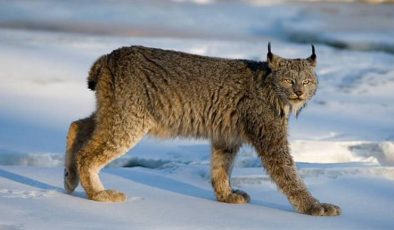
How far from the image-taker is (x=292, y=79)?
20.1 feet

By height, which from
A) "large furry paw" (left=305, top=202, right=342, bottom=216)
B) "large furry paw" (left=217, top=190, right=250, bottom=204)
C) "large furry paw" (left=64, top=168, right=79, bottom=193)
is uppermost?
"large furry paw" (left=64, top=168, right=79, bottom=193)

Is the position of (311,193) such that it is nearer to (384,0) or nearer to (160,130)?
(160,130)

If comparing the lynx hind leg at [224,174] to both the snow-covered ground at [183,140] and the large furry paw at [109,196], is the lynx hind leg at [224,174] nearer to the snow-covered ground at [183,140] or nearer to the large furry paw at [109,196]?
the snow-covered ground at [183,140]

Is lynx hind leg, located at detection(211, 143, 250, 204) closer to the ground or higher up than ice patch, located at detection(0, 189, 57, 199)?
higher up

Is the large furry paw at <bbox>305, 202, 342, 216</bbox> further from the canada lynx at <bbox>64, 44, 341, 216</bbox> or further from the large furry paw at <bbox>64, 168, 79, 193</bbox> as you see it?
the large furry paw at <bbox>64, 168, 79, 193</bbox>

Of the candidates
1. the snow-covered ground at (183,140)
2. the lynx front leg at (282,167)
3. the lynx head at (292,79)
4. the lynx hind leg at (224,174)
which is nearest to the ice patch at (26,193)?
the snow-covered ground at (183,140)

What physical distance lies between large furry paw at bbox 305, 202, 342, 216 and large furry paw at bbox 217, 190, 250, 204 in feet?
1.68

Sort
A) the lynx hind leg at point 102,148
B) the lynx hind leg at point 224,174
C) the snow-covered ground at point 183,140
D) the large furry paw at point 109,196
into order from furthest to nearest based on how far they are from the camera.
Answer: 1. the lynx hind leg at point 224,174
2. the lynx hind leg at point 102,148
3. the large furry paw at point 109,196
4. the snow-covered ground at point 183,140

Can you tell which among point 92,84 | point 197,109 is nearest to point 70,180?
point 92,84

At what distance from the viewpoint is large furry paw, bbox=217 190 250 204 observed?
20.3 feet

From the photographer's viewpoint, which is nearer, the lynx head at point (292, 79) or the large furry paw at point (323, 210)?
the large furry paw at point (323, 210)

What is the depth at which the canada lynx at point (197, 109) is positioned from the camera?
19.8ft

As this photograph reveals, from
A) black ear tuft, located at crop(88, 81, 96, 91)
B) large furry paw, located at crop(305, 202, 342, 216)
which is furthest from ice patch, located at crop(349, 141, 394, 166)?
black ear tuft, located at crop(88, 81, 96, 91)

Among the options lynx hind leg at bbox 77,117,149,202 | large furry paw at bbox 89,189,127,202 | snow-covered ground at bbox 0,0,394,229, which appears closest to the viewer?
snow-covered ground at bbox 0,0,394,229
